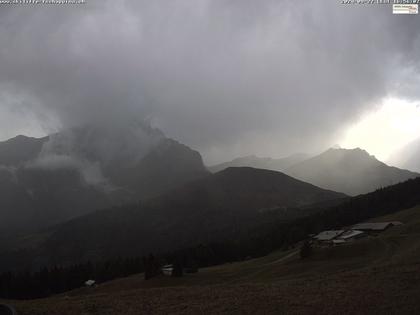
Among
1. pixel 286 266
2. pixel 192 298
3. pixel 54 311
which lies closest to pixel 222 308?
pixel 192 298

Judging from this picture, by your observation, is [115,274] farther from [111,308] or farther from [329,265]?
[111,308]

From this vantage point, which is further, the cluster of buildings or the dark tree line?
the dark tree line

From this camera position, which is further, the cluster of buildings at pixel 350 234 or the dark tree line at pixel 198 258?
the dark tree line at pixel 198 258

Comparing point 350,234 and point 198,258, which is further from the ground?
point 350,234

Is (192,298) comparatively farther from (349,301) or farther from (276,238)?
(276,238)

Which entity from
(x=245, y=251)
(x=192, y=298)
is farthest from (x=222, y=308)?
(x=245, y=251)

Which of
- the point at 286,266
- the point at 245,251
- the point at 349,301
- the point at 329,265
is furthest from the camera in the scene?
the point at 245,251

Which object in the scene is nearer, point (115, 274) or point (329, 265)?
point (329, 265)

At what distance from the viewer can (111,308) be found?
3944 centimetres

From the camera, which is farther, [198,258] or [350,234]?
[198,258]

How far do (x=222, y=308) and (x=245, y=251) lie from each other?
353 ft

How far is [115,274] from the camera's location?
467 feet

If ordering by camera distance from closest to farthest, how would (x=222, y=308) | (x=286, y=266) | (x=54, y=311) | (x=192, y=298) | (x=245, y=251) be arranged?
(x=222, y=308) < (x=54, y=311) < (x=192, y=298) < (x=286, y=266) < (x=245, y=251)

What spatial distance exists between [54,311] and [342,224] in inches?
5184
